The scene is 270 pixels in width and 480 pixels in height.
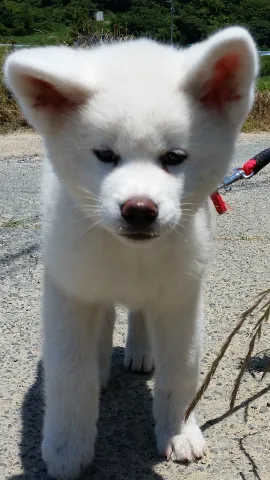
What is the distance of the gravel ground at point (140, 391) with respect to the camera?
6.81ft

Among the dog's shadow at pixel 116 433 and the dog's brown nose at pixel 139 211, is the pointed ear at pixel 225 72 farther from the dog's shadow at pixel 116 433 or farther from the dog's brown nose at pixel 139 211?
the dog's shadow at pixel 116 433

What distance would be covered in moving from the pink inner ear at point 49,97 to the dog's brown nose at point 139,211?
0.37m

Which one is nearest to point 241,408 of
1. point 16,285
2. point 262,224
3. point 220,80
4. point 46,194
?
point 46,194

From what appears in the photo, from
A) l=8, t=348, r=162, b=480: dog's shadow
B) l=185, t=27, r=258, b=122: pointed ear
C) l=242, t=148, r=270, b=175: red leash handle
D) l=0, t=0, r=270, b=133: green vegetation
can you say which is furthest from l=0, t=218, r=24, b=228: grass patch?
l=185, t=27, r=258, b=122: pointed ear

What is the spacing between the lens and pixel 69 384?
2004 millimetres

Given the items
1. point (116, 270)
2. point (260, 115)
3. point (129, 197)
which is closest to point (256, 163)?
point (116, 270)

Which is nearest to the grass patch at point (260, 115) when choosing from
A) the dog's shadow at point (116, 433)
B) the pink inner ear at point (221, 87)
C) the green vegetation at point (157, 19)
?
the green vegetation at point (157, 19)

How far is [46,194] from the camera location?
2.14m

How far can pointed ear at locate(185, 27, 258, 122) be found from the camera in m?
1.65

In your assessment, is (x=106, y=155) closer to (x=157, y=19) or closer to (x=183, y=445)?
(x=183, y=445)

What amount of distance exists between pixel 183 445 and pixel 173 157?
3.23 ft

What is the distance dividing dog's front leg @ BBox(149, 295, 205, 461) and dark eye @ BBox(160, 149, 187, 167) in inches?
22.5

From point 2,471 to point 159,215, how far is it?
1.03 metres

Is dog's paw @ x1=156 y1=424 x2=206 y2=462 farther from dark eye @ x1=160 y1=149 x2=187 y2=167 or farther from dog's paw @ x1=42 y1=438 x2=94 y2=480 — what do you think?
dark eye @ x1=160 y1=149 x2=187 y2=167
